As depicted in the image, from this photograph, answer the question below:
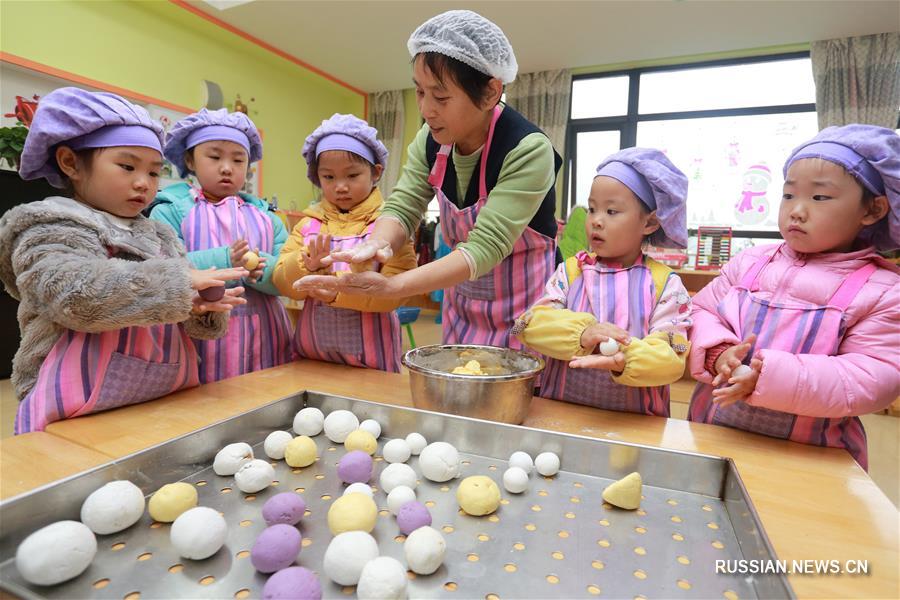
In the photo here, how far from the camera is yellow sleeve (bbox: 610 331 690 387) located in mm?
893

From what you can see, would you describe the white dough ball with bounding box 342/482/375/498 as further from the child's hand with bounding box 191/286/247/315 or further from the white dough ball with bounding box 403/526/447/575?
the child's hand with bounding box 191/286/247/315

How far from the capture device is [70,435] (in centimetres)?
85

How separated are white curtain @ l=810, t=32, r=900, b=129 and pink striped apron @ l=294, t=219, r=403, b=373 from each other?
5.28m

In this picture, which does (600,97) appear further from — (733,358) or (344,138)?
(733,358)

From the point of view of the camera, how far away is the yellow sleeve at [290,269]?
3.98 ft

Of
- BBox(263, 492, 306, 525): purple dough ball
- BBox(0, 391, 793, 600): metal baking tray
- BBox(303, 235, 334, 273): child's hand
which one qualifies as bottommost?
BBox(0, 391, 793, 600): metal baking tray

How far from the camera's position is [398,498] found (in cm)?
69

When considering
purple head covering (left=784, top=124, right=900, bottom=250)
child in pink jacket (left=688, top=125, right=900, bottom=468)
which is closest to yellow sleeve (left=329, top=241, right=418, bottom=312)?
child in pink jacket (left=688, top=125, right=900, bottom=468)

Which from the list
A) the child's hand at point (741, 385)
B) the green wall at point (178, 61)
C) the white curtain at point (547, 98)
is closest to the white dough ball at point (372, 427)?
the child's hand at point (741, 385)

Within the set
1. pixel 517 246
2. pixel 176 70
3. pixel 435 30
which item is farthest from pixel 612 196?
pixel 176 70

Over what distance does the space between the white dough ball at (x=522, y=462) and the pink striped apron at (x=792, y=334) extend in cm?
47

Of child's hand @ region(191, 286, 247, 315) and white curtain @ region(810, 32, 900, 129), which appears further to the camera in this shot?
white curtain @ region(810, 32, 900, 129)

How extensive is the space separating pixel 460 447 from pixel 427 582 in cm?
32

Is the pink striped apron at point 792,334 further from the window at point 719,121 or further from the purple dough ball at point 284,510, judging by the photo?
A: the window at point 719,121
